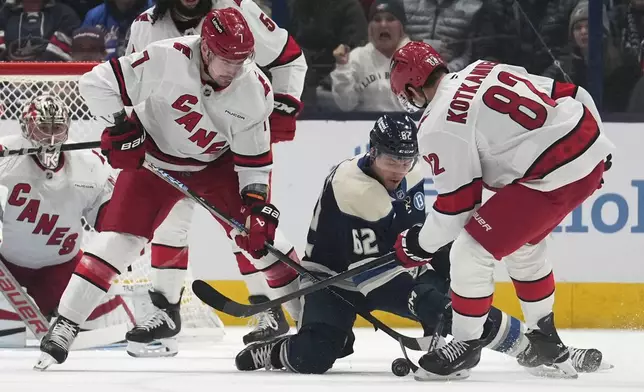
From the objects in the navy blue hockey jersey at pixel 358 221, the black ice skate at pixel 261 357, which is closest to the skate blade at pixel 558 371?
the navy blue hockey jersey at pixel 358 221

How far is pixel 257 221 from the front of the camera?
12.5 ft

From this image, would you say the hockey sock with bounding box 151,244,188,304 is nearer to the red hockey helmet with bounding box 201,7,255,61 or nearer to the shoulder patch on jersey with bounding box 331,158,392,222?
the shoulder patch on jersey with bounding box 331,158,392,222

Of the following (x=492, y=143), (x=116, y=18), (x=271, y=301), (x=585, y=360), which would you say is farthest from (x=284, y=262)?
(x=116, y=18)

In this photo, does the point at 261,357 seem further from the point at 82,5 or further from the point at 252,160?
the point at 82,5

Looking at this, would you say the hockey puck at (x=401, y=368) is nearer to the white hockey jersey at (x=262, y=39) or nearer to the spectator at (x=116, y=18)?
the white hockey jersey at (x=262, y=39)

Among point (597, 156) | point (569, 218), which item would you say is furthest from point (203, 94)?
point (569, 218)

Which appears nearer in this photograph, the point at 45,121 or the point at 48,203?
the point at 45,121

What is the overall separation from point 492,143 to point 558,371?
75 centimetres

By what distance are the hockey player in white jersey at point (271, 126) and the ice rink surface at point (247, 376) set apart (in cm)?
22

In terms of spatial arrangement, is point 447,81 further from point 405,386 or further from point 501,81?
point 405,386

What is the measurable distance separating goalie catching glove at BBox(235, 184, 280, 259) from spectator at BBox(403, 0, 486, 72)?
5.59 ft

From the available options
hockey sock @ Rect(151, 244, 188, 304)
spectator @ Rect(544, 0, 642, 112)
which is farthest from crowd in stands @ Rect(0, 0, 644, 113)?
hockey sock @ Rect(151, 244, 188, 304)

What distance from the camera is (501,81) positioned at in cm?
351

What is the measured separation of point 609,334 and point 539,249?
1.48 metres
